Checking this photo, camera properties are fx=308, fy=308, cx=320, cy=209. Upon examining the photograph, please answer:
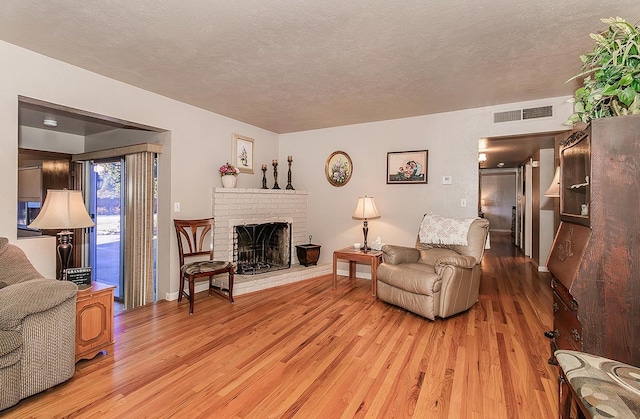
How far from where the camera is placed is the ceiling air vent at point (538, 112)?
11.7ft

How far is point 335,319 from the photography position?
310 centimetres

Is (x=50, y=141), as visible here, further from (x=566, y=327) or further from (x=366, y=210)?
(x=566, y=327)

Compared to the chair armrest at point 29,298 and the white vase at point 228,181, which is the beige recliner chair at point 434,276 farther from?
the chair armrest at point 29,298

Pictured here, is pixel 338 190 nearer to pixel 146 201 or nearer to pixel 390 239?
pixel 390 239

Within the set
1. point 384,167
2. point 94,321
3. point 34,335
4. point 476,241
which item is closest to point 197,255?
point 94,321

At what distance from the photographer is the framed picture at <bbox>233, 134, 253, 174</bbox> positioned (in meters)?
A: 4.57

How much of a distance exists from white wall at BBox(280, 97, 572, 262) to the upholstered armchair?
3633mm

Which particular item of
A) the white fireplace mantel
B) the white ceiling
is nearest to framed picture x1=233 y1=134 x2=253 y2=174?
the white fireplace mantel

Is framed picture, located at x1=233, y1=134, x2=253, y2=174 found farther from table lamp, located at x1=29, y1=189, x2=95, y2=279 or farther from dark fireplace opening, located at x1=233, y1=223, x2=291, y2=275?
table lamp, located at x1=29, y1=189, x2=95, y2=279

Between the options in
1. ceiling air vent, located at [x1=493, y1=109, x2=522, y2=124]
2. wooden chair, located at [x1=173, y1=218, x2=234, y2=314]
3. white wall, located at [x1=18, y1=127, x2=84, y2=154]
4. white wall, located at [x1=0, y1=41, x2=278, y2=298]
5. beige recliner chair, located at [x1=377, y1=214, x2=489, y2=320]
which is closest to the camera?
white wall, located at [x1=0, y1=41, x2=278, y2=298]

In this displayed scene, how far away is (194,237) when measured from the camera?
12.3 ft

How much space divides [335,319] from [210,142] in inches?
111

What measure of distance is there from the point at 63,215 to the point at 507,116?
4608 mm

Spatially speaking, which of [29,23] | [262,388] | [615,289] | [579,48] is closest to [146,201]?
[29,23]
